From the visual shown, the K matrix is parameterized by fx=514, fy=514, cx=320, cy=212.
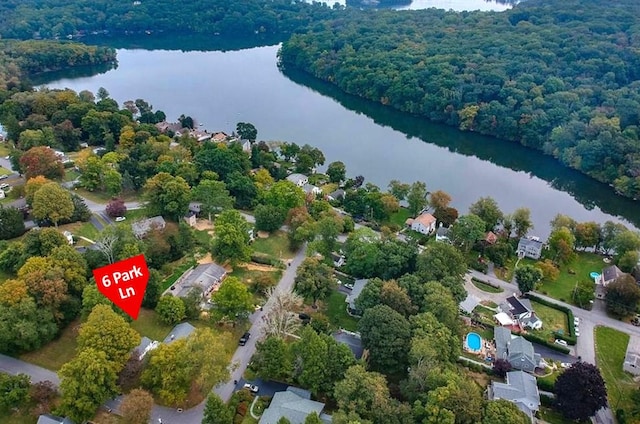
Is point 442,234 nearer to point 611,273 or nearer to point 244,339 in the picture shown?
point 611,273

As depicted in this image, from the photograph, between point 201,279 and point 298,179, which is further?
point 298,179

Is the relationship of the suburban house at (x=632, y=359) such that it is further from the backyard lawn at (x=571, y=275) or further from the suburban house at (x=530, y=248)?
the suburban house at (x=530, y=248)

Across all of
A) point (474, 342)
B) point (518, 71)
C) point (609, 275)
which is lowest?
point (474, 342)

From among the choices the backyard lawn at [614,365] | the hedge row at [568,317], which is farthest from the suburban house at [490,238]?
the backyard lawn at [614,365]

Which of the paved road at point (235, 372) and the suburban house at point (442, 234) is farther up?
the suburban house at point (442, 234)

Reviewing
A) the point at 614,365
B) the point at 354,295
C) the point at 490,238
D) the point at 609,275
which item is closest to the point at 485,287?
the point at 490,238

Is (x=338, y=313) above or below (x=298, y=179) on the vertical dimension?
below
